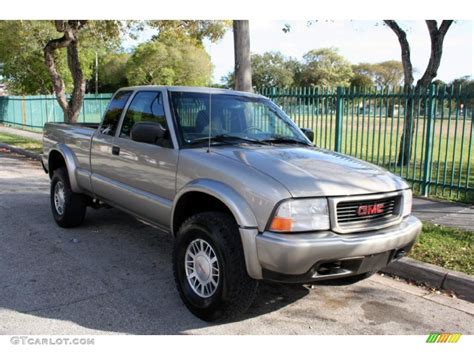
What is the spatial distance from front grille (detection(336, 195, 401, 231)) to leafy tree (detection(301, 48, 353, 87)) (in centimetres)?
9106

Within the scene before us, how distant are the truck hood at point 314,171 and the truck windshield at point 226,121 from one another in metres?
0.30

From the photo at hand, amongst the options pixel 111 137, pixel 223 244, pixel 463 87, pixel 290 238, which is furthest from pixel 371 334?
pixel 463 87

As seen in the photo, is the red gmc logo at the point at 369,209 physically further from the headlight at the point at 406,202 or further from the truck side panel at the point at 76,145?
the truck side panel at the point at 76,145

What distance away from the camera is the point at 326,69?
319 ft

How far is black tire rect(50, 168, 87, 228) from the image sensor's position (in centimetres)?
618

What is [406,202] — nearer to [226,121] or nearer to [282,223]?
[282,223]

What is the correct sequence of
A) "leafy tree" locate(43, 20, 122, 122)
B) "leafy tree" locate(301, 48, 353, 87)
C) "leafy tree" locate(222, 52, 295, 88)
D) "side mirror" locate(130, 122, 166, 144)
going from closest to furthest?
"side mirror" locate(130, 122, 166, 144)
"leafy tree" locate(43, 20, 122, 122)
"leafy tree" locate(222, 52, 295, 88)
"leafy tree" locate(301, 48, 353, 87)

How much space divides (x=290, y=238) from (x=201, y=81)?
59.1 m

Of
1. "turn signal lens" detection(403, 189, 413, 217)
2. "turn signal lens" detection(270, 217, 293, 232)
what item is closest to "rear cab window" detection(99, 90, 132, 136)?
"turn signal lens" detection(270, 217, 293, 232)

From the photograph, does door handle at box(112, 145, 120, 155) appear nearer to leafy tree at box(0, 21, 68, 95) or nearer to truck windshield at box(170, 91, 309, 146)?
truck windshield at box(170, 91, 309, 146)

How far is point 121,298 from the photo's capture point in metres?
4.25

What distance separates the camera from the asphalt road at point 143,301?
378 centimetres

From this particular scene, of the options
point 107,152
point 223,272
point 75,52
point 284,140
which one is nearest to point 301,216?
point 223,272

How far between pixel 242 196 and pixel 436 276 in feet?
8.03
